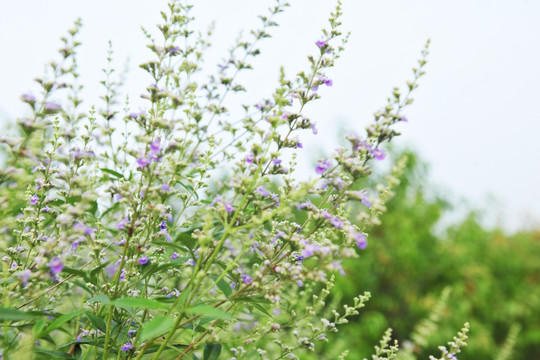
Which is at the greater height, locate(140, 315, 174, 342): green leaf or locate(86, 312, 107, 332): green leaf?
locate(140, 315, 174, 342): green leaf

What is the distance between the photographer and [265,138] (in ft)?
6.47

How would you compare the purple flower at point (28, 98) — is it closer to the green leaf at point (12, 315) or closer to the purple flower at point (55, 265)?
the purple flower at point (55, 265)

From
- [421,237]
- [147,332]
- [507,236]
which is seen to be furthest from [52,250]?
[507,236]

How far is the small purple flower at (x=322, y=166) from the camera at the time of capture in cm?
191

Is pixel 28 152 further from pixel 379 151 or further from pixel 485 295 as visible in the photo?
pixel 485 295

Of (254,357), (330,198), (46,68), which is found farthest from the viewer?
(254,357)

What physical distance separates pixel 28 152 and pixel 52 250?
1.10ft

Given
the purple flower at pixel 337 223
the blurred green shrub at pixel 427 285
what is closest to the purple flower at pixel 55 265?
the purple flower at pixel 337 223

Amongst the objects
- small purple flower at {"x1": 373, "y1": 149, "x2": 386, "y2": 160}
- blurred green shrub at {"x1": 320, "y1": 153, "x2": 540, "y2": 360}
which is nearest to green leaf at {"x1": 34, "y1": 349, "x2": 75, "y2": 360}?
small purple flower at {"x1": 373, "y1": 149, "x2": 386, "y2": 160}

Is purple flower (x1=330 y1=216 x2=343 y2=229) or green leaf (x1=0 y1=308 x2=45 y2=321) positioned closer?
green leaf (x1=0 y1=308 x2=45 y2=321)

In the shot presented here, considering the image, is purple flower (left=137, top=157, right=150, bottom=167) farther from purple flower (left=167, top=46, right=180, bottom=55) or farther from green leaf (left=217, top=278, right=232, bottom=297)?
purple flower (left=167, top=46, right=180, bottom=55)

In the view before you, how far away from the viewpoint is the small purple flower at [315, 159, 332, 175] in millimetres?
1913

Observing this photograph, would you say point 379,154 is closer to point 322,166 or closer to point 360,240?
point 322,166

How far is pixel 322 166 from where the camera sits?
192 cm
